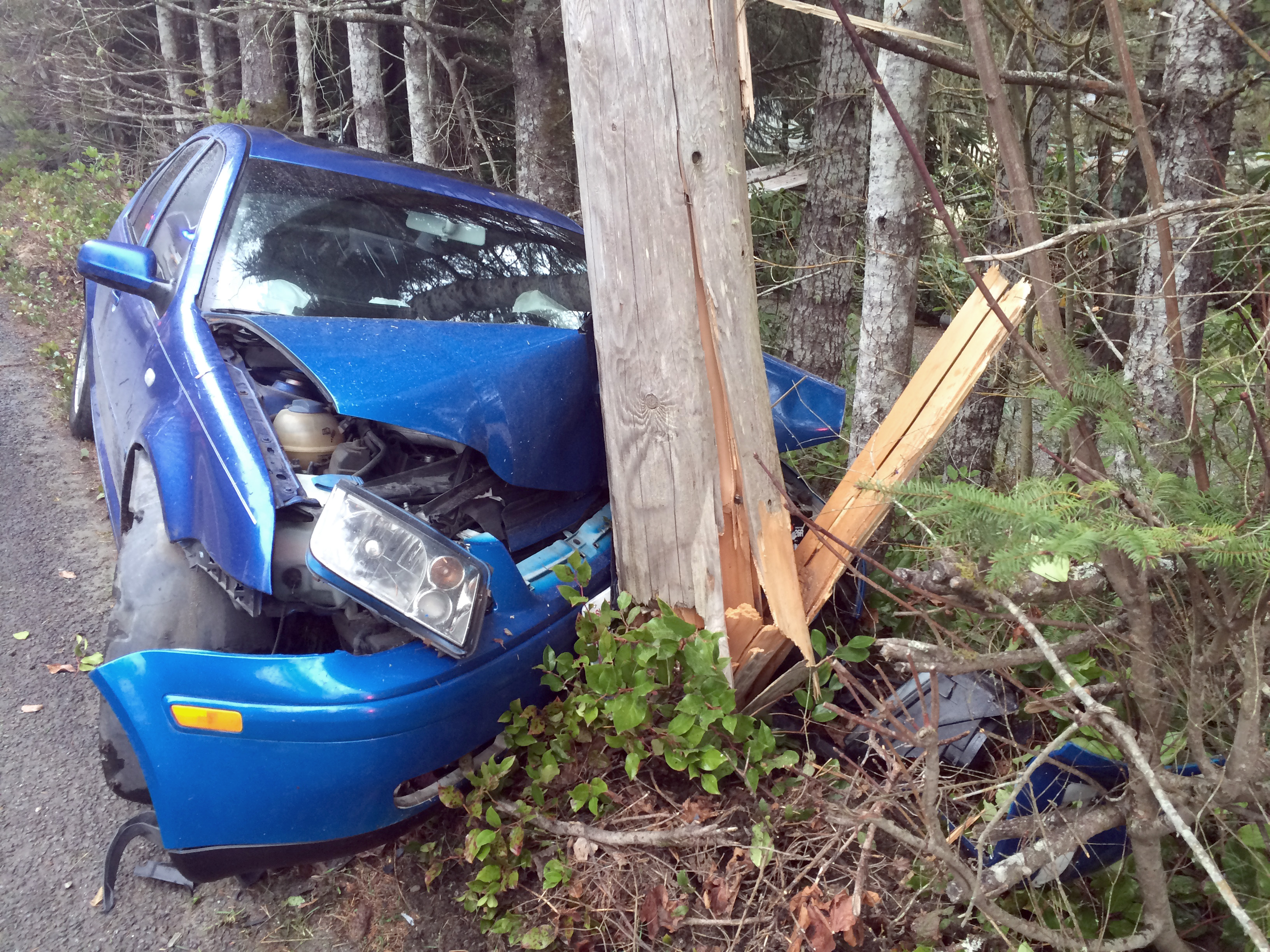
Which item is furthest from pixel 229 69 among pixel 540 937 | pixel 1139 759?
pixel 1139 759

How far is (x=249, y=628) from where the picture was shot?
231 cm

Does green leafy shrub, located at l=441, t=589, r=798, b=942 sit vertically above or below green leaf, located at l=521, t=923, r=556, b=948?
above

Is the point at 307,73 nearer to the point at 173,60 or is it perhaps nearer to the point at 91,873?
the point at 173,60

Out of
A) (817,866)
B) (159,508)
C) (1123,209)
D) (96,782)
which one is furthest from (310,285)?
(1123,209)

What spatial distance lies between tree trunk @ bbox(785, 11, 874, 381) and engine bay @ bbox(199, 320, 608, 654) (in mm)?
3018

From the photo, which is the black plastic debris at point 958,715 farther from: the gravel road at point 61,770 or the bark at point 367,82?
the bark at point 367,82

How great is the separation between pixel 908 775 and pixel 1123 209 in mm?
3731

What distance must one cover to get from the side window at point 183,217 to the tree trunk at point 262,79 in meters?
6.35

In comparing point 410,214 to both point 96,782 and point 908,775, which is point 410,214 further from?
point 908,775

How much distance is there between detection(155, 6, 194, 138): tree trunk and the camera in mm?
11961

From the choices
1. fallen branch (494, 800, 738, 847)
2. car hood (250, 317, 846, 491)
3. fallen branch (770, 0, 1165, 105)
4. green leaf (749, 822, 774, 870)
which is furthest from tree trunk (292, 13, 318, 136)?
green leaf (749, 822, 774, 870)

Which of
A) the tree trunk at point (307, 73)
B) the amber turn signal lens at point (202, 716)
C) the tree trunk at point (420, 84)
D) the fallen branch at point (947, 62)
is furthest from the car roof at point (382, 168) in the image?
the tree trunk at point (307, 73)

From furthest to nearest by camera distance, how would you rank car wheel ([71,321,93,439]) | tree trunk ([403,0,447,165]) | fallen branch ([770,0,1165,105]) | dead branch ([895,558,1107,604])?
tree trunk ([403,0,447,165]) < car wheel ([71,321,93,439]) < fallen branch ([770,0,1165,105]) < dead branch ([895,558,1107,604])

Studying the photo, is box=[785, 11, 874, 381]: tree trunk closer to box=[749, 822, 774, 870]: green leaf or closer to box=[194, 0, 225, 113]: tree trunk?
box=[749, 822, 774, 870]: green leaf
